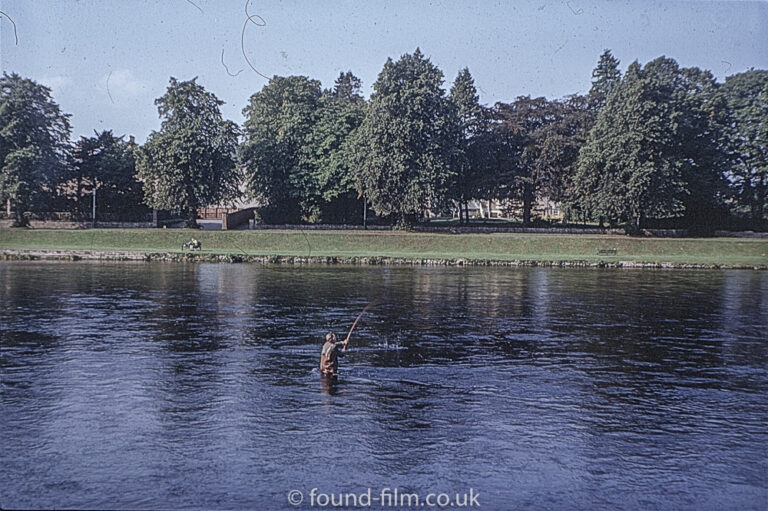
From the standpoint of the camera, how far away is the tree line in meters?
80.2

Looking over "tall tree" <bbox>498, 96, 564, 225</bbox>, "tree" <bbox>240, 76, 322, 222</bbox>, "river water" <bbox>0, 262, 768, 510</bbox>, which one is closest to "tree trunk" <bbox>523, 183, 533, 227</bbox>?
"tall tree" <bbox>498, 96, 564, 225</bbox>

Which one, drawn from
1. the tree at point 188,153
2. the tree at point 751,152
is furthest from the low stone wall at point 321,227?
the tree at point 751,152

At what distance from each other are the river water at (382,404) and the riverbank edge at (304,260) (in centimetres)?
2569

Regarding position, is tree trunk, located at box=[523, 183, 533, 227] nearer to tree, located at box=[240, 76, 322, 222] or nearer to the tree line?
the tree line

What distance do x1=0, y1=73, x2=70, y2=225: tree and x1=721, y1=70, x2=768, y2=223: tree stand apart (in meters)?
80.3

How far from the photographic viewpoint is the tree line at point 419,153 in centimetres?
8025

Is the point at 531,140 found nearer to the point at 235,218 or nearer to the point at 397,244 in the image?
the point at 397,244

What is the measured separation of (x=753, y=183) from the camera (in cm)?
8544

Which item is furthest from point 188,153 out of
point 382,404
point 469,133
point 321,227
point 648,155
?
point 382,404

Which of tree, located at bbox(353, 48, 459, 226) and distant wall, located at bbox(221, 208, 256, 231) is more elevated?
tree, located at bbox(353, 48, 459, 226)

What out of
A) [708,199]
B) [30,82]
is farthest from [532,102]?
[30,82]

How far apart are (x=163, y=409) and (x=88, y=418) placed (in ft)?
5.93

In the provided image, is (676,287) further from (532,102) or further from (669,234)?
(532,102)

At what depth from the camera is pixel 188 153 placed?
3219 inches
